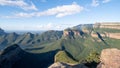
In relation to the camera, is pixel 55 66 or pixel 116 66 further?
pixel 116 66

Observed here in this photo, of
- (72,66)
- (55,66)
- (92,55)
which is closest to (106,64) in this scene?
(72,66)

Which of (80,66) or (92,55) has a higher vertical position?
(80,66)

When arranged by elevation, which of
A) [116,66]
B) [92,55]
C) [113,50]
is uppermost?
[113,50]

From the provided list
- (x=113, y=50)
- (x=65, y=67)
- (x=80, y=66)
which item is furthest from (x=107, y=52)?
(x=65, y=67)

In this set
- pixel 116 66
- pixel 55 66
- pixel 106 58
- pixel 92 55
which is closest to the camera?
pixel 55 66

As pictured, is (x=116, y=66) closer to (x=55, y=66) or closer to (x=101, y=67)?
(x=101, y=67)

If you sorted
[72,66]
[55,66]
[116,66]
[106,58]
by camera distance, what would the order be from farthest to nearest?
1. [106,58]
2. [116,66]
3. [72,66]
4. [55,66]

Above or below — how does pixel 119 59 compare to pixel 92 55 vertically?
above

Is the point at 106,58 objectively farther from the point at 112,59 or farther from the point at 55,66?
the point at 55,66

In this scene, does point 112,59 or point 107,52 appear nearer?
point 112,59
